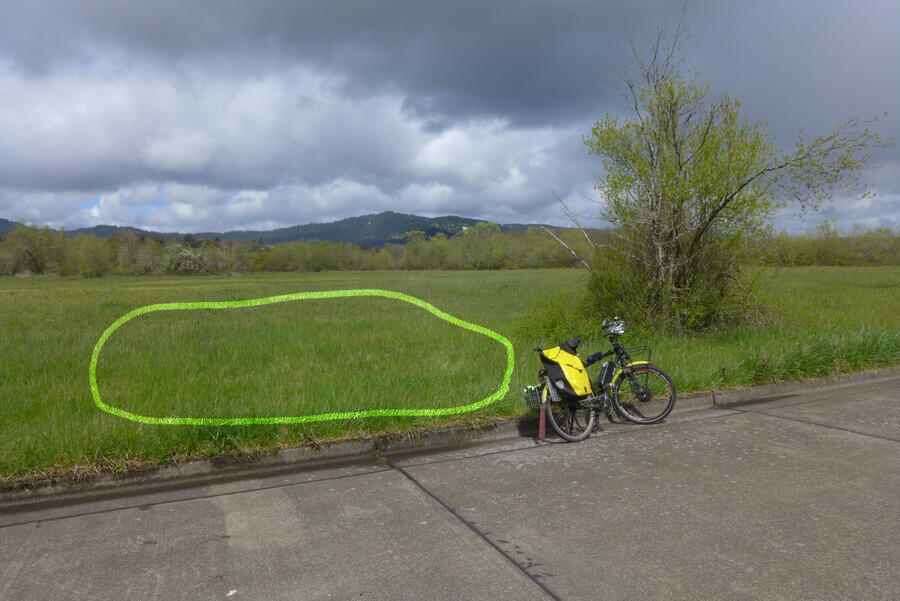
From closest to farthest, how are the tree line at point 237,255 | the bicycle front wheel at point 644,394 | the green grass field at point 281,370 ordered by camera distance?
the green grass field at point 281,370 → the bicycle front wheel at point 644,394 → the tree line at point 237,255

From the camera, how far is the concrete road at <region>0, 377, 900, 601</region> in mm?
3043

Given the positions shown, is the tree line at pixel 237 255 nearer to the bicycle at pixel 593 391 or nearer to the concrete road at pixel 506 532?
the bicycle at pixel 593 391

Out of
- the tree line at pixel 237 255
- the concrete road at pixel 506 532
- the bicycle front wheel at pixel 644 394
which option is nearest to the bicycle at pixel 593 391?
the bicycle front wheel at pixel 644 394

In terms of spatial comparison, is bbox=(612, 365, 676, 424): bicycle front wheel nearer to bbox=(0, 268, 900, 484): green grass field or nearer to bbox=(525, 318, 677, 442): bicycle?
bbox=(525, 318, 677, 442): bicycle

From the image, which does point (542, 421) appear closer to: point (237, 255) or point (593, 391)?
point (593, 391)

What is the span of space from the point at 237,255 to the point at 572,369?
7630cm

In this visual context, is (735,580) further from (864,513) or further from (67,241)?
(67,241)

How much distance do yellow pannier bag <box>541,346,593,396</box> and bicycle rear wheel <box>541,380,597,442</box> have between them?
0.49 ft

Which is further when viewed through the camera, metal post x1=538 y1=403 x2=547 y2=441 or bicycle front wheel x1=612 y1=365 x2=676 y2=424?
bicycle front wheel x1=612 y1=365 x2=676 y2=424

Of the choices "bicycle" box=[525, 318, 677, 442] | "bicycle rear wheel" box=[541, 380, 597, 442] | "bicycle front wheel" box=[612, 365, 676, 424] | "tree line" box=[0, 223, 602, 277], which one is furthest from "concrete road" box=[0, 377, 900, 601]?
"tree line" box=[0, 223, 602, 277]

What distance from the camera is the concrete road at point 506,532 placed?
9.98 ft

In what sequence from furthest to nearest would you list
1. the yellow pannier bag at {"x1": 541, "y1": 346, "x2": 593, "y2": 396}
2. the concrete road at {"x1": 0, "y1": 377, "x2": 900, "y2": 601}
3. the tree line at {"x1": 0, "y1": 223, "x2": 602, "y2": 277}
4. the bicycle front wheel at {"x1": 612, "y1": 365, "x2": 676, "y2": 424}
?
the tree line at {"x1": 0, "y1": 223, "x2": 602, "y2": 277}
the bicycle front wheel at {"x1": 612, "y1": 365, "x2": 676, "y2": 424}
the yellow pannier bag at {"x1": 541, "y1": 346, "x2": 593, "y2": 396}
the concrete road at {"x1": 0, "y1": 377, "x2": 900, "y2": 601}

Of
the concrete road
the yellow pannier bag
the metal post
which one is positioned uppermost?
the yellow pannier bag

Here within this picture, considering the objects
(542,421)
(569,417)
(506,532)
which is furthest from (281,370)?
(506,532)
